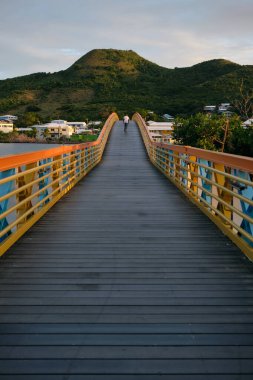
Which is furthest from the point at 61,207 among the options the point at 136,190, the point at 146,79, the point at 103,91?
the point at 146,79

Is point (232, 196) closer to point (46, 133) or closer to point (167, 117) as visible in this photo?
point (46, 133)

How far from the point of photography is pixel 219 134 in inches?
1750

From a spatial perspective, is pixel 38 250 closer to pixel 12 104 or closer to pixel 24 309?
pixel 24 309

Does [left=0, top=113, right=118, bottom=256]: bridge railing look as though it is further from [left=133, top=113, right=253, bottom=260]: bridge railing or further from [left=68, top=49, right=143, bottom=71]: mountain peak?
[left=68, top=49, right=143, bottom=71]: mountain peak

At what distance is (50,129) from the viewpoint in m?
104

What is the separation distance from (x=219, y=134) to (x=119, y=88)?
343ft

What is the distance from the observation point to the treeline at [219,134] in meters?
41.0

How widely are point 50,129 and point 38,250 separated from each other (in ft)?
333

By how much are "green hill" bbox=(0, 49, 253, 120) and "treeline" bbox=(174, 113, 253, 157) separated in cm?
6139

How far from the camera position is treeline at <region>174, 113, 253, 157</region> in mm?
41009

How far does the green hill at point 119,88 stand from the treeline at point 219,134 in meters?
61.4

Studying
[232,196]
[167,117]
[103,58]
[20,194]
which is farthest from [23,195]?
[103,58]

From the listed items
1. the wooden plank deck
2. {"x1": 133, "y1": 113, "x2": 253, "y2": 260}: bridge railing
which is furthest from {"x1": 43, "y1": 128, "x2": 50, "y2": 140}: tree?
the wooden plank deck

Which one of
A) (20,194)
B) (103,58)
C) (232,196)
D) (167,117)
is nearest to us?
(232,196)
